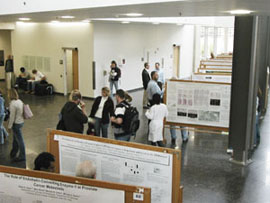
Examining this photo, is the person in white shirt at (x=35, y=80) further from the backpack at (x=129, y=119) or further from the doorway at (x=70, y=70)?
the backpack at (x=129, y=119)

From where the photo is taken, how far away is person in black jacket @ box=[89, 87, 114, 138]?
7.40m

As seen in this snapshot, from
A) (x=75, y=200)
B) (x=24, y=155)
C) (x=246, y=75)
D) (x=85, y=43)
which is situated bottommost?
(x=24, y=155)

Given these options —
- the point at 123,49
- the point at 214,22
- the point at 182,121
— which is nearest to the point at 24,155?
the point at 182,121

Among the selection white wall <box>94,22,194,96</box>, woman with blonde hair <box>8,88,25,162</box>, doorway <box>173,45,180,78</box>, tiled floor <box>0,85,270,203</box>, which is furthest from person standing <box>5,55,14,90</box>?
woman with blonde hair <box>8,88,25,162</box>

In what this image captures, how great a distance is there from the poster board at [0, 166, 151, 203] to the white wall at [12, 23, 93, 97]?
12626 mm

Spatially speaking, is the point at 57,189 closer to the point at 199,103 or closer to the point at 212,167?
the point at 212,167

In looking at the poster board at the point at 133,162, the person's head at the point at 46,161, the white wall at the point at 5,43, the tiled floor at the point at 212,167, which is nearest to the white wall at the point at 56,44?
the white wall at the point at 5,43

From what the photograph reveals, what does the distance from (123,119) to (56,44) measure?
35.9 ft

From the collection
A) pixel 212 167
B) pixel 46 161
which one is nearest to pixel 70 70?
pixel 212 167

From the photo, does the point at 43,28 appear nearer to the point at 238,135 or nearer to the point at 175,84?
the point at 175,84

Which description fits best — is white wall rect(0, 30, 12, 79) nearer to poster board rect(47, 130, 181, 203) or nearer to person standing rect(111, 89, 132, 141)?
person standing rect(111, 89, 132, 141)

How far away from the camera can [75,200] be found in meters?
2.73

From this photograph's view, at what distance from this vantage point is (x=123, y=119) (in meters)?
6.60

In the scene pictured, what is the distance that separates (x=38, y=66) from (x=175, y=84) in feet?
35.3
